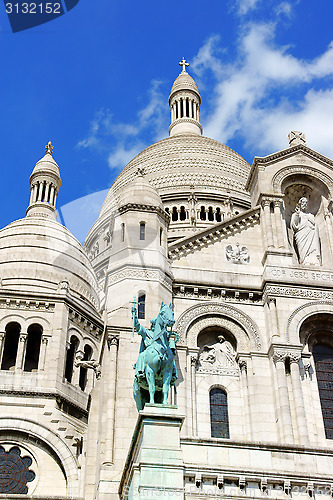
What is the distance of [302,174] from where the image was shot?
29828 millimetres

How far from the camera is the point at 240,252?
2788 cm

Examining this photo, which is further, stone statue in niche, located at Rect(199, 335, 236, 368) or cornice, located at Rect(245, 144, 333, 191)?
cornice, located at Rect(245, 144, 333, 191)

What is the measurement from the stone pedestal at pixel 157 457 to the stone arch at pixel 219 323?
732cm

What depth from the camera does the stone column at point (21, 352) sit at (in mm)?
33938

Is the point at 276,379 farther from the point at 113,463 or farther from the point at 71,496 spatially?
the point at 71,496

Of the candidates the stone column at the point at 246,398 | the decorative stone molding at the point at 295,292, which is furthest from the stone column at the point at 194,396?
the decorative stone molding at the point at 295,292

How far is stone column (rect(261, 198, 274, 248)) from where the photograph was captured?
91.4ft

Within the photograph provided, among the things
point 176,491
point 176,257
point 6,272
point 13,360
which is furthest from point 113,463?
point 6,272

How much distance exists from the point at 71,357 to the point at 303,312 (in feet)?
45.4

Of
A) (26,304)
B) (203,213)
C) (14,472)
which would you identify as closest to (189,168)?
(203,213)

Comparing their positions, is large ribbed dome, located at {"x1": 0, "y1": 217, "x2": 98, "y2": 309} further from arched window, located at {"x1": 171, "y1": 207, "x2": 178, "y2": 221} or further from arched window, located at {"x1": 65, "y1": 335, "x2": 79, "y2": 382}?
arched window, located at {"x1": 171, "y1": 207, "x2": 178, "y2": 221}

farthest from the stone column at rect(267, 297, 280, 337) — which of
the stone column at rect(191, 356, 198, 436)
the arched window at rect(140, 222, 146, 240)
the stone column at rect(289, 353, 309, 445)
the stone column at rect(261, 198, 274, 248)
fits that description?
the arched window at rect(140, 222, 146, 240)

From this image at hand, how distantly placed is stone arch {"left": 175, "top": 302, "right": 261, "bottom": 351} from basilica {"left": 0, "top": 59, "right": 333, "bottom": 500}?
0.05 meters

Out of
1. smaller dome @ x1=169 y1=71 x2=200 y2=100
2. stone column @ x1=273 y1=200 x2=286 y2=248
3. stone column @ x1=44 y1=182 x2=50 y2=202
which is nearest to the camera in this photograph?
stone column @ x1=273 y1=200 x2=286 y2=248
